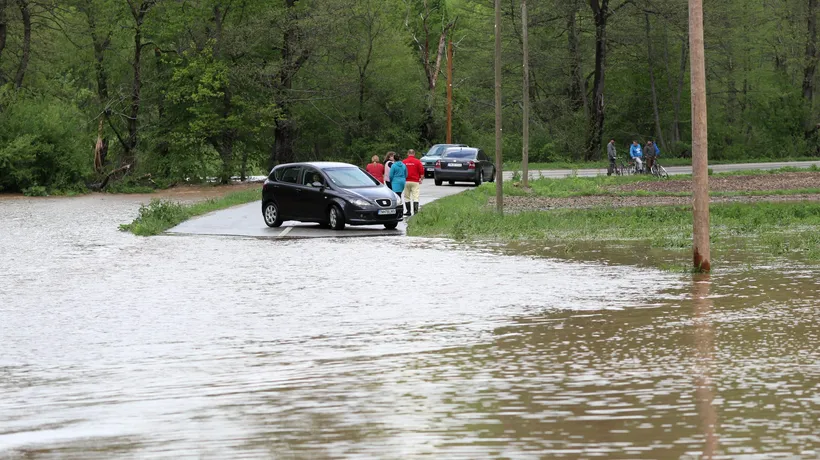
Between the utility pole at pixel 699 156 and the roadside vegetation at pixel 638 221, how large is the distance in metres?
2.79

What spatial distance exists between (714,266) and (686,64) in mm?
58979

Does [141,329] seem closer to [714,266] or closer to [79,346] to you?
[79,346]

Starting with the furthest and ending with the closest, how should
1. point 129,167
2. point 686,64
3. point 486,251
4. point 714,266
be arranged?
point 686,64, point 129,167, point 486,251, point 714,266

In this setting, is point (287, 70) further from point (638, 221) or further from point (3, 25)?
point (638, 221)

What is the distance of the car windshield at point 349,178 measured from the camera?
3183 centimetres

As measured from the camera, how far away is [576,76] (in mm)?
78812

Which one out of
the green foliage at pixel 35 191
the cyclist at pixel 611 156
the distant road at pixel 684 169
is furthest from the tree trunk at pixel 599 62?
the green foliage at pixel 35 191

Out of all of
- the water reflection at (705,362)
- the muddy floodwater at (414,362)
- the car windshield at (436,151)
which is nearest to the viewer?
the water reflection at (705,362)

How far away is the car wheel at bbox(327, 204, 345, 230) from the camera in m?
31.0

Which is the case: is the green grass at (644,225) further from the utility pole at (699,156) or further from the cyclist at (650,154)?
the cyclist at (650,154)

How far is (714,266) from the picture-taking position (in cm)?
1941

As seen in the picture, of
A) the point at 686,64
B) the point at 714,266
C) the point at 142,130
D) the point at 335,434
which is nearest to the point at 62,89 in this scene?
the point at 142,130

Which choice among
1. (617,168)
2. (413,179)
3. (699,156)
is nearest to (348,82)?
(617,168)

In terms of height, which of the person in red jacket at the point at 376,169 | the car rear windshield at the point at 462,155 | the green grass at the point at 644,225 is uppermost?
the car rear windshield at the point at 462,155
